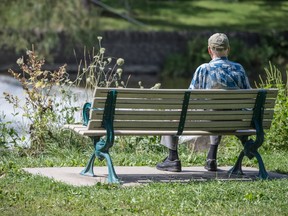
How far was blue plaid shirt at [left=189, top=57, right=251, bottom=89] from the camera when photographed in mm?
8750

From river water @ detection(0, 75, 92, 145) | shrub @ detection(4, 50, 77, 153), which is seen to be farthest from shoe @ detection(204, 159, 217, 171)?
river water @ detection(0, 75, 92, 145)

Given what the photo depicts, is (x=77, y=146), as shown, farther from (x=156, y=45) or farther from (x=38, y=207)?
(x=156, y=45)

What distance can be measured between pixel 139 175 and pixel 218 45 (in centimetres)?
139

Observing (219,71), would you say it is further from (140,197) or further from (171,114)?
(140,197)

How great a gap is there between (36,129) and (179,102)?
271 centimetres

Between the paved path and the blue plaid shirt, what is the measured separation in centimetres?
82

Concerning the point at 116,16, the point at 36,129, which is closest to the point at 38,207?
the point at 36,129

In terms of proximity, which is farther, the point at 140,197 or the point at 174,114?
the point at 174,114

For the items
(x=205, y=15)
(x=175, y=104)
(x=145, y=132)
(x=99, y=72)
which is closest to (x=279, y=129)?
(x=99, y=72)

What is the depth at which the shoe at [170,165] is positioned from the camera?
9.01 metres

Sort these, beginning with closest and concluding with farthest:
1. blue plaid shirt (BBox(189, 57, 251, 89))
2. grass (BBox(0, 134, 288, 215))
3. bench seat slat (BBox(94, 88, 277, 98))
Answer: grass (BBox(0, 134, 288, 215)), bench seat slat (BBox(94, 88, 277, 98)), blue plaid shirt (BBox(189, 57, 251, 89))

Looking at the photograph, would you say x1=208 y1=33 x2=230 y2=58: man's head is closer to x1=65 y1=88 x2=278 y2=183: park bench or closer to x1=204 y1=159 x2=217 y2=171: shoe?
x1=65 y1=88 x2=278 y2=183: park bench

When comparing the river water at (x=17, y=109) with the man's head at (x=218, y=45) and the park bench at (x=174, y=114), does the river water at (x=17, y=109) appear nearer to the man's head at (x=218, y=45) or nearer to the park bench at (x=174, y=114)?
the park bench at (x=174, y=114)

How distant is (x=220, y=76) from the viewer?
28.7ft
